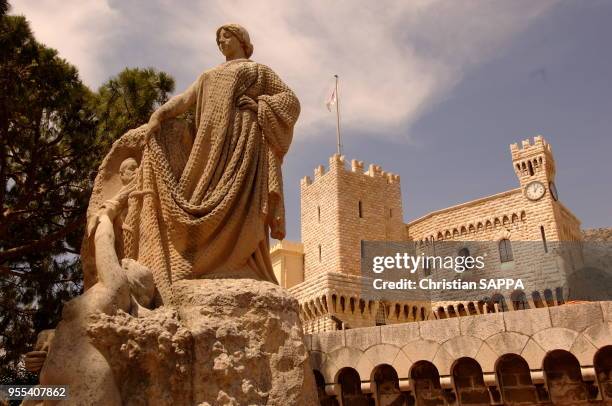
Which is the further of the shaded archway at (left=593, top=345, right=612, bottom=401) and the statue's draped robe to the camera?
the shaded archway at (left=593, top=345, right=612, bottom=401)

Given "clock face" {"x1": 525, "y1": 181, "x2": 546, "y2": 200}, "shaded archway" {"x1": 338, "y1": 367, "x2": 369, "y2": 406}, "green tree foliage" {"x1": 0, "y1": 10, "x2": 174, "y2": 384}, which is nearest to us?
"shaded archway" {"x1": 338, "y1": 367, "x2": 369, "y2": 406}

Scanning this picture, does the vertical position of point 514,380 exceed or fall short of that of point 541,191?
it falls short

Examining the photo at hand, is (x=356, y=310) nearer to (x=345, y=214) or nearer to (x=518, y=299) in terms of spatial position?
(x=345, y=214)

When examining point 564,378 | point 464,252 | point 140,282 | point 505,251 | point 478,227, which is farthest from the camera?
point 478,227

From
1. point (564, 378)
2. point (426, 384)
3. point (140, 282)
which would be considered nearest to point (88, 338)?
point (140, 282)

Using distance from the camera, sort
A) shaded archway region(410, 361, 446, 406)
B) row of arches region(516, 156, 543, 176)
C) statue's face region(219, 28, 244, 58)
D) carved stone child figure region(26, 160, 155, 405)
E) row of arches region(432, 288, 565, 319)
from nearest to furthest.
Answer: carved stone child figure region(26, 160, 155, 405), statue's face region(219, 28, 244, 58), shaded archway region(410, 361, 446, 406), row of arches region(432, 288, 565, 319), row of arches region(516, 156, 543, 176)

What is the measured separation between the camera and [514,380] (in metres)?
6.17

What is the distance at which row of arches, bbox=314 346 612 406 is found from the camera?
583 centimetres

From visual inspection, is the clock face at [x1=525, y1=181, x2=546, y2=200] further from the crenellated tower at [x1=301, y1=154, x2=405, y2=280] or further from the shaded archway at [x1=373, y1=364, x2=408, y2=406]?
the shaded archway at [x1=373, y1=364, x2=408, y2=406]

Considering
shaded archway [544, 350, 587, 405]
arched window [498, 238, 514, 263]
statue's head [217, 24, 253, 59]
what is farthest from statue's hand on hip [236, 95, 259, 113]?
arched window [498, 238, 514, 263]

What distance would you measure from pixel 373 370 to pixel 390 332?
451mm

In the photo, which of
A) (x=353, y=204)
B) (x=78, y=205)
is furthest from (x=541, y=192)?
(x=78, y=205)

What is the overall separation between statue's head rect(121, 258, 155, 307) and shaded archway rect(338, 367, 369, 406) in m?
2.93

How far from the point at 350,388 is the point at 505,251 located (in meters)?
35.6
